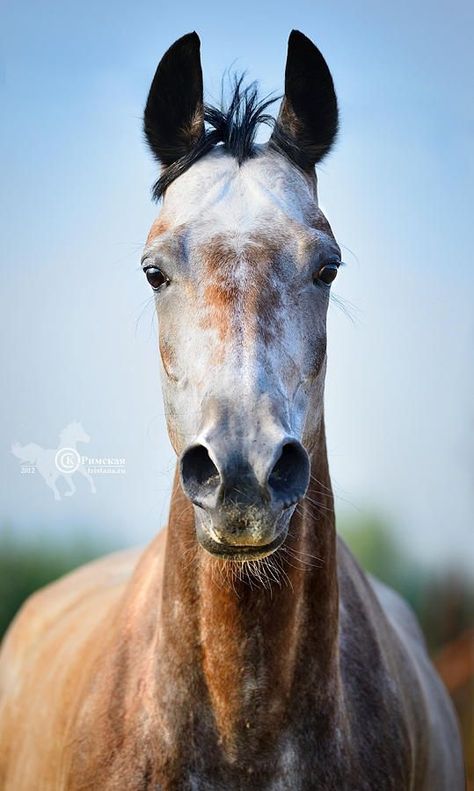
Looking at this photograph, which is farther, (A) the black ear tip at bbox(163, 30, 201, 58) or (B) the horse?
(A) the black ear tip at bbox(163, 30, 201, 58)

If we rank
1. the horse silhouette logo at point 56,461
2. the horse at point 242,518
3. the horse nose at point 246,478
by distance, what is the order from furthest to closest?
the horse silhouette logo at point 56,461 → the horse at point 242,518 → the horse nose at point 246,478

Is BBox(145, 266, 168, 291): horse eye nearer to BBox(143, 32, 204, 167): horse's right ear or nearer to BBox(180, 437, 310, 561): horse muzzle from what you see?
BBox(143, 32, 204, 167): horse's right ear

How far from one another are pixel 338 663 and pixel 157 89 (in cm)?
143

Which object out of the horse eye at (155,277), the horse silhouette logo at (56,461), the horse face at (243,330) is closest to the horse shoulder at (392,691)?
the horse face at (243,330)

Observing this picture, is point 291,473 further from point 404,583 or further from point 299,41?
point 404,583

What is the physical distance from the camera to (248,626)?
1.70 metres

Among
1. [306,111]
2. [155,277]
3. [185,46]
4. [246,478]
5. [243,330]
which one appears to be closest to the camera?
[246,478]

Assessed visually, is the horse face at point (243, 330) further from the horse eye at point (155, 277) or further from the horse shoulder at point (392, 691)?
the horse shoulder at point (392, 691)

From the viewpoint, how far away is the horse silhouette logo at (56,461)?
326 cm

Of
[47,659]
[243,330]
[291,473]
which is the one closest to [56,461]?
[47,659]

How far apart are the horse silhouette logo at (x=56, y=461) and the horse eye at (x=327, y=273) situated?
174 cm

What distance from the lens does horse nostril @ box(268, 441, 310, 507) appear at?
4.55 ft

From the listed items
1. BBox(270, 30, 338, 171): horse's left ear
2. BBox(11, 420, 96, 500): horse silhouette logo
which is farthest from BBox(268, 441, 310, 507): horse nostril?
BBox(11, 420, 96, 500): horse silhouette logo

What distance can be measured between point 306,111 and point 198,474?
1097mm
